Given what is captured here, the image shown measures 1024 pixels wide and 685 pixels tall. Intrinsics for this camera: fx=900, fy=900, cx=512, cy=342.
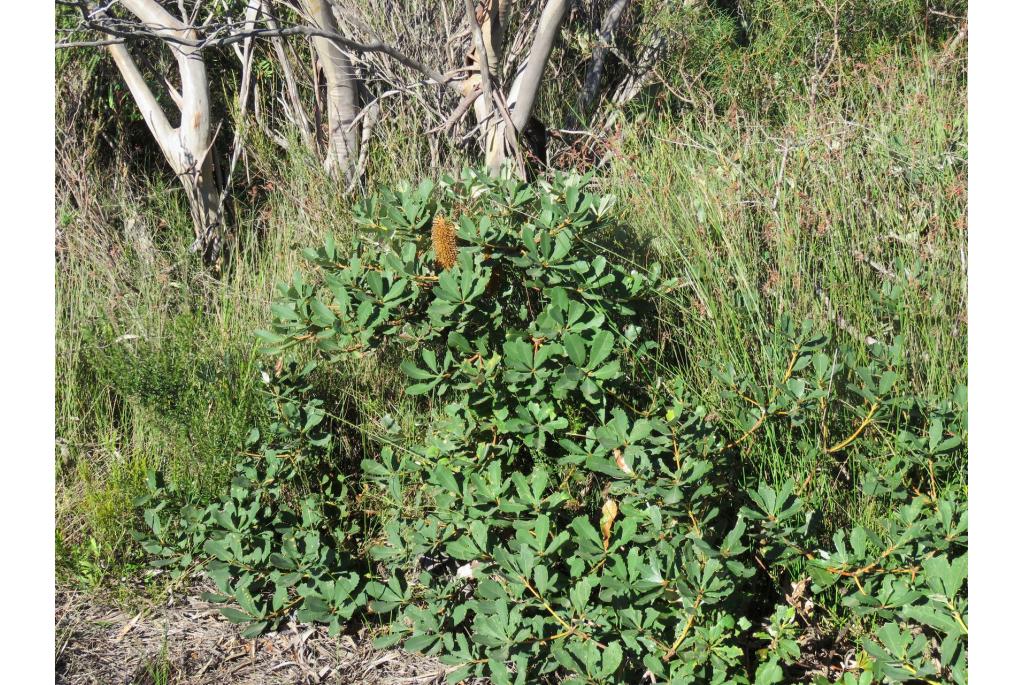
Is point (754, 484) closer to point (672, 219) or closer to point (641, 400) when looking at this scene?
point (641, 400)

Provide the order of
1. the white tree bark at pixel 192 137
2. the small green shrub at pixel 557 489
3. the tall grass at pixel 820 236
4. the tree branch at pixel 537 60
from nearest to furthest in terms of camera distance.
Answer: the small green shrub at pixel 557 489
the tall grass at pixel 820 236
the tree branch at pixel 537 60
the white tree bark at pixel 192 137

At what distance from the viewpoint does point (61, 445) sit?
3100 millimetres

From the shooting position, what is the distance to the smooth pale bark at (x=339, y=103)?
4051 mm

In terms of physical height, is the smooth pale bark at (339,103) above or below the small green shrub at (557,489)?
above

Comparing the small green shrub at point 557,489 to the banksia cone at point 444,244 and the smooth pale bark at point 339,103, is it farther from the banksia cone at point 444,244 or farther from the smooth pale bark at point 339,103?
the smooth pale bark at point 339,103

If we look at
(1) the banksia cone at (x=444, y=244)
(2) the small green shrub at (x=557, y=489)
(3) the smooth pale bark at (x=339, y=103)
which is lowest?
(2) the small green shrub at (x=557, y=489)

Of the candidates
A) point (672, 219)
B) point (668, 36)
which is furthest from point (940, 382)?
point (668, 36)

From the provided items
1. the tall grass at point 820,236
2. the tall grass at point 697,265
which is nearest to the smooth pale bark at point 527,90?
the tall grass at point 697,265

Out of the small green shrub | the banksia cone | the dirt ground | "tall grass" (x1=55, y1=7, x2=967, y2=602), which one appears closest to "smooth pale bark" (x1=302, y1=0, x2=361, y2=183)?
"tall grass" (x1=55, y1=7, x2=967, y2=602)

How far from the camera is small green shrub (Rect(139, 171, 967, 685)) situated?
6.57ft

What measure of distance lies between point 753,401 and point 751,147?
1.48 m

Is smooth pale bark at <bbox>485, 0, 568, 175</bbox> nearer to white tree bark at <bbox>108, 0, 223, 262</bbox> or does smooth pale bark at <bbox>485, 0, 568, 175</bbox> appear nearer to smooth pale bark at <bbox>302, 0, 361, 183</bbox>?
smooth pale bark at <bbox>302, 0, 361, 183</bbox>

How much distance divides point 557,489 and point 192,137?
2873 millimetres

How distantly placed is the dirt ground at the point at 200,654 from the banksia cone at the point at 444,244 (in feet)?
3.58
